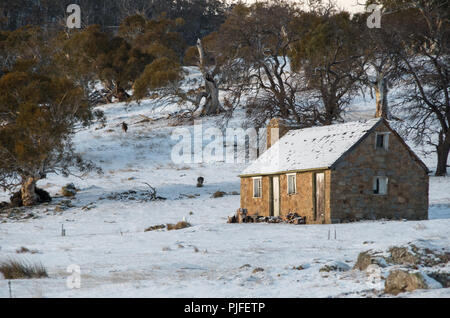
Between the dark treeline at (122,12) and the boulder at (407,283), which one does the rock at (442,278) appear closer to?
the boulder at (407,283)

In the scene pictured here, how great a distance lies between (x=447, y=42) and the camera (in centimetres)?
4712

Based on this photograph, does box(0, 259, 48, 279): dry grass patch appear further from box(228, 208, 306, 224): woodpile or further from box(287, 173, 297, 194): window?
box(287, 173, 297, 194): window

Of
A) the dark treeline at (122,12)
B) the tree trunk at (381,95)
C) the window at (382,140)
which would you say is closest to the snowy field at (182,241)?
the window at (382,140)

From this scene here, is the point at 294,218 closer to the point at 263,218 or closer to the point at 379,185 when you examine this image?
the point at 263,218

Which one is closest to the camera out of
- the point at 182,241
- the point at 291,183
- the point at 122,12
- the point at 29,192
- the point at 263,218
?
the point at 182,241

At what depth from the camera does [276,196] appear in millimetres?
28188

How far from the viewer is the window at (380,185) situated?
25984 millimetres

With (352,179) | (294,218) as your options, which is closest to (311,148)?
(352,179)

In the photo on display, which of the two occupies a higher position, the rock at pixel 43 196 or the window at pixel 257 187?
the window at pixel 257 187

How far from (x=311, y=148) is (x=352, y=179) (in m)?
3.24

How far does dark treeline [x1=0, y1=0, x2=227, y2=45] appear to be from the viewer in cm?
9608

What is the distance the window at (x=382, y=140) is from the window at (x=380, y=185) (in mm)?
1396

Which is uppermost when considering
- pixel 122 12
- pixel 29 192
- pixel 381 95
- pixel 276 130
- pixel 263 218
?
pixel 122 12
